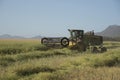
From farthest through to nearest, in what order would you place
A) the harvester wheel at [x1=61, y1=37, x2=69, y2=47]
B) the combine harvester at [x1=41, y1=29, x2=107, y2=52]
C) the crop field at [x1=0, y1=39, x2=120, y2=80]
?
1. the harvester wheel at [x1=61, y1=37, x2=69, y2=47]
2. the combine harvester at [x1=41, y1=29, x2=107, y2=52]
3. the crop field at [x1=0, y1=39, x2=120, y2=80]

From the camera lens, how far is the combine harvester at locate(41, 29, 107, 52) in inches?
1293

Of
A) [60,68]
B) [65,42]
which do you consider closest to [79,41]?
[65,42]

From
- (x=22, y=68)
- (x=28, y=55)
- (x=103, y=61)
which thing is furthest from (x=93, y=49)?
(x=22, y=68)

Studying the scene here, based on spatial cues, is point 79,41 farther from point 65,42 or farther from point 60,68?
point 60,68

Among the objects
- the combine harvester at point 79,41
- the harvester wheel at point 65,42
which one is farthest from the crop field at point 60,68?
the harvester wheel at point 65,42

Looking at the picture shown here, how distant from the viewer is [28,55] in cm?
2369

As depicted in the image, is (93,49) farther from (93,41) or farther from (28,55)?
(28,55)

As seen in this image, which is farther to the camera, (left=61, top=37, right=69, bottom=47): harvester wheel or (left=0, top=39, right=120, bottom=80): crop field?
(left=61, top=37, right=69, bottom=47): harvester wheel

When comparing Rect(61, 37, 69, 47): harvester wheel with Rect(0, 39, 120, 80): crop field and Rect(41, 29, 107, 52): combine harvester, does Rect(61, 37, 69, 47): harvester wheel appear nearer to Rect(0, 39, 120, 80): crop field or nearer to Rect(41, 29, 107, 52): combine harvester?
Rect(41, 29, 107, 52): combine harvester

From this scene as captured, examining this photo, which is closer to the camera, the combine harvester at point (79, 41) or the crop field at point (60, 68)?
the crop field at point (60, 68)

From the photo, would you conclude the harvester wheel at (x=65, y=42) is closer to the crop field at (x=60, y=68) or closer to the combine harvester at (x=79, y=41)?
the combine harvester at (x=79, y=41)

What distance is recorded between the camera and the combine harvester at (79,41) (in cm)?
3284

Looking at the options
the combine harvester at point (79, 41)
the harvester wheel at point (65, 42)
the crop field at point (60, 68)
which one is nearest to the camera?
the crop field at point (60, 68)

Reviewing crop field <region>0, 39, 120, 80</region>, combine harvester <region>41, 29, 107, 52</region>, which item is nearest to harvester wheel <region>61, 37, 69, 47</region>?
combine harvester <region>41, 29, 107, 52</region>
